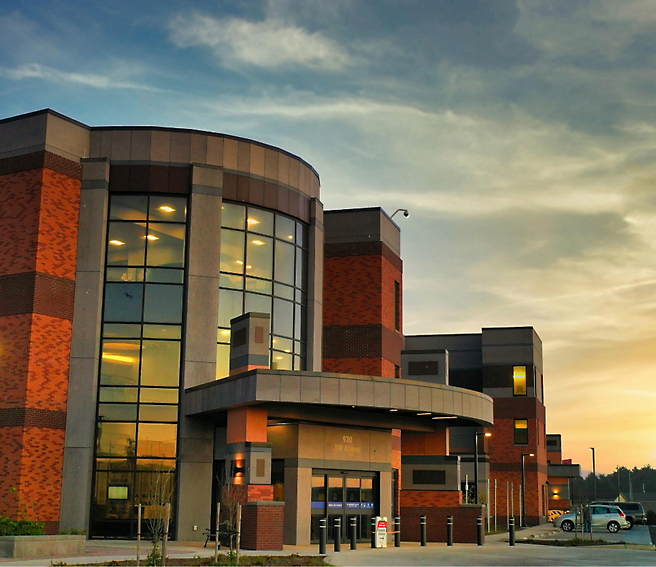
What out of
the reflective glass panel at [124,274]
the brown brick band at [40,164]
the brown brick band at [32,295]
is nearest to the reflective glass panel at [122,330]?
the brown brick band at [32,295]

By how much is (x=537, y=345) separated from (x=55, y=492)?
5487cm

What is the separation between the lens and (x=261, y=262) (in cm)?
3844

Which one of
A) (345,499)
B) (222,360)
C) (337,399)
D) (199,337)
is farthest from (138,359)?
(345,499)

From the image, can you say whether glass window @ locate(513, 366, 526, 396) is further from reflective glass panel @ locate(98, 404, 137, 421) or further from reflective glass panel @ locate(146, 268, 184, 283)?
reflective glass panel @ locate(98, 404, 137, 421)

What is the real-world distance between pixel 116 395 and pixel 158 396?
1710 millimetres

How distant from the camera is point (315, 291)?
4078cm

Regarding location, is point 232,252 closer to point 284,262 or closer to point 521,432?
point 284,262

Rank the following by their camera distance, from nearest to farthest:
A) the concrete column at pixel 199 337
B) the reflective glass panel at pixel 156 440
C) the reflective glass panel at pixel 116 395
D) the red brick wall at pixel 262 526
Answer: the red brick wall at pixel 262 526 → the concrete column at pixel 199 337 → the reflective glass panel at pixel 156 440 → the reflective glass panel at pixel 116 395

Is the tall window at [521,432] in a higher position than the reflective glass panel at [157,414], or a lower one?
higher

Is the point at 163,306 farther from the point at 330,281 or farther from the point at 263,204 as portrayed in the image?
the point at 330,281

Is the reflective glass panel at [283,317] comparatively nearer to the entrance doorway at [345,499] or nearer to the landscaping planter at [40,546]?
the entrance doorway at [345,499]

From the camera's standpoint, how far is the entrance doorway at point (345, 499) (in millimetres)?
33531

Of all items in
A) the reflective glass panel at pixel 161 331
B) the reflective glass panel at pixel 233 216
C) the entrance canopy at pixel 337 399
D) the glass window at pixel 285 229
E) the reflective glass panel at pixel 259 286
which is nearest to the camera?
the entrance canopy at pixel 337 399

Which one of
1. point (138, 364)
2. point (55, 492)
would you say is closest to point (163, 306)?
point (138, 364)
